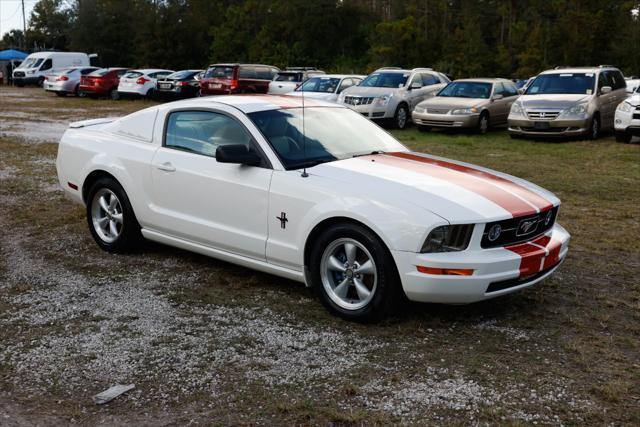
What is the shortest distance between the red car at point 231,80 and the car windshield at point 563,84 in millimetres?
12139

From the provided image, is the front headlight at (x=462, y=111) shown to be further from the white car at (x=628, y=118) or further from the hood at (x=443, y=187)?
the hood at (x=443, y=187)

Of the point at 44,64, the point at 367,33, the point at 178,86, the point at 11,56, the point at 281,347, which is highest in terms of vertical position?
the point at 367,33

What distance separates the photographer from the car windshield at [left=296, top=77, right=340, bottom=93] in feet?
69.7

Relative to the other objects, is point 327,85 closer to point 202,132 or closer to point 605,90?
point 605,90

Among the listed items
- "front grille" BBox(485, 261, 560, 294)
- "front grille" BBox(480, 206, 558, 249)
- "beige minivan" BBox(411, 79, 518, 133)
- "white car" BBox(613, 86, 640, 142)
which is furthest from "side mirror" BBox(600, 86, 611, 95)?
"front grille" BBox(485, 261, 560, 294)

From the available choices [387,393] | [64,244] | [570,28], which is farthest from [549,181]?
[570,28]

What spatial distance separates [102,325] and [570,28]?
40706 millimetres

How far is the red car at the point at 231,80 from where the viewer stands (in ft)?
85.6

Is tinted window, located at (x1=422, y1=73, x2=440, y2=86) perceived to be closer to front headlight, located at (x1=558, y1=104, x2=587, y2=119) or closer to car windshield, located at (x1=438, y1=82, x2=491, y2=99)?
car windshield, located at (x1=438, y1=82, x2=491, y2=99)

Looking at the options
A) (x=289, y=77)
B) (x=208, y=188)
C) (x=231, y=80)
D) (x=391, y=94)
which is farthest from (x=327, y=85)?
(x=208, y=188)

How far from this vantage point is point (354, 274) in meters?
4.82

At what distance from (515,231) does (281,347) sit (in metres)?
1.72

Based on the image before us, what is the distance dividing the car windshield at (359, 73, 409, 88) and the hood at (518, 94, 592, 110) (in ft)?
14.8

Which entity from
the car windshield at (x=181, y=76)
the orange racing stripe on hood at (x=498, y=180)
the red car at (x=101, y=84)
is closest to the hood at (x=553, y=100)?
the orange racing stripe on hood at (x=498, y=180)
